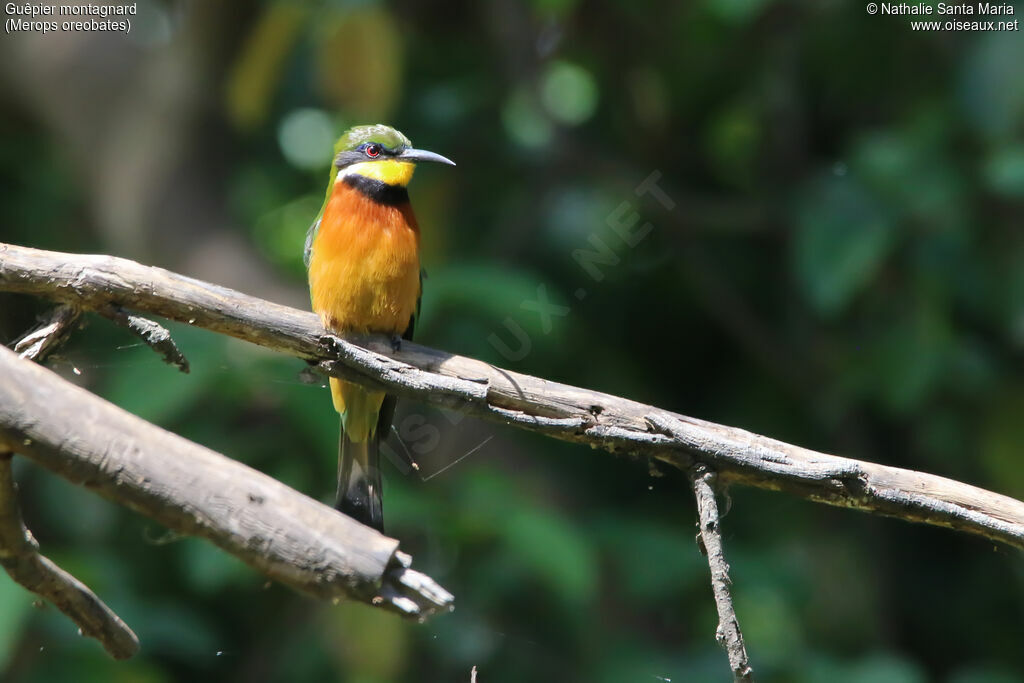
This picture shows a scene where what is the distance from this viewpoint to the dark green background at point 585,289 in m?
3.82

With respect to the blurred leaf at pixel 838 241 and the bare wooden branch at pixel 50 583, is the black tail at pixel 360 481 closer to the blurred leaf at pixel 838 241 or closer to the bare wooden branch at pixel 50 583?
the bare wooden branch at pixel 50 583

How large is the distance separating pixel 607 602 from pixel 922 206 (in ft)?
7.11

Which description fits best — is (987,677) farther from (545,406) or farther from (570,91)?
(570,91)

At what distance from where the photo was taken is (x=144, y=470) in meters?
1.48

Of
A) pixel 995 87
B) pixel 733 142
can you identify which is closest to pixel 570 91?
pixel 733 142

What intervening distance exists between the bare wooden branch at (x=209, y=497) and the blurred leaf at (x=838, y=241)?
3.20 m

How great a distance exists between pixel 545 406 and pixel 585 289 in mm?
3164

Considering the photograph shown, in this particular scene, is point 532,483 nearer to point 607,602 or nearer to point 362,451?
point 607,602

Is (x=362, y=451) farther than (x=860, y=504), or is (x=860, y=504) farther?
(x=362, y=451)

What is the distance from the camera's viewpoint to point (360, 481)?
3.05m

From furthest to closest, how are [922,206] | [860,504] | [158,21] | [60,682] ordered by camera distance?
[158,21]
[922,206]
[60,682]
[860,504]

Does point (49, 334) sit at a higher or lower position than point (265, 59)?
lower

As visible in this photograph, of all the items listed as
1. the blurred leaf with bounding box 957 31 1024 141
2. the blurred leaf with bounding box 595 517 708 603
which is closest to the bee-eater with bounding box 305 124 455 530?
the blurred leaf with bounding box 595 517 708 603

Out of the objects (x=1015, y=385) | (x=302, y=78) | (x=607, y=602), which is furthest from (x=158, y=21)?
(x=1015, y=385)
